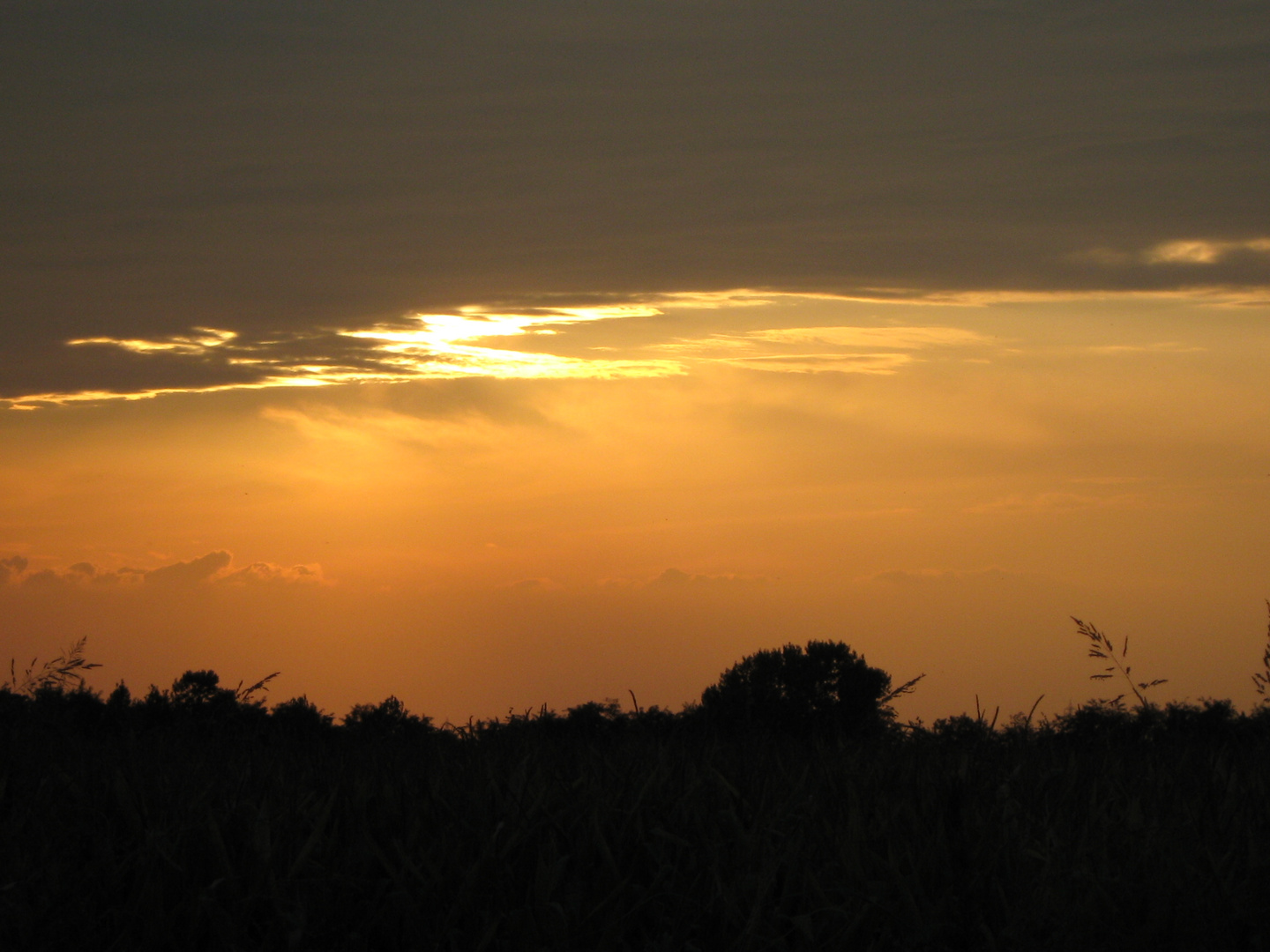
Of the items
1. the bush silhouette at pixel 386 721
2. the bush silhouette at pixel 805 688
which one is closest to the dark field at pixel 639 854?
the bush silhouette at pixel 386 721

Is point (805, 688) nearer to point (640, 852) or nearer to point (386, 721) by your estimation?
point (386, 721)

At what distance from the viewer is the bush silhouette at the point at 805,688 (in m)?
12.2

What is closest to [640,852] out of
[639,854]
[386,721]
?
[639,854]

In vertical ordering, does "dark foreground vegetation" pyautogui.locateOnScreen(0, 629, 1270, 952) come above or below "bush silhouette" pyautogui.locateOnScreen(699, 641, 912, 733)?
below

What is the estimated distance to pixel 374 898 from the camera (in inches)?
169

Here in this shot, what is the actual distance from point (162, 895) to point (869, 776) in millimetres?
3357

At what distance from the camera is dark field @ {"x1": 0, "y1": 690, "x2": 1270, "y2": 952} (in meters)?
4.03

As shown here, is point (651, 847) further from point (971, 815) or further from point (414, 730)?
point (414, 730)

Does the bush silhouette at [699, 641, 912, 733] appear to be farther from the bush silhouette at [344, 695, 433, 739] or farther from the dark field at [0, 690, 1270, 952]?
the dark field at [0, 690, 1270, 952]

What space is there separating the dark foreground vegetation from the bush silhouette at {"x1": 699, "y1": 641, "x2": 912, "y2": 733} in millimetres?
5125

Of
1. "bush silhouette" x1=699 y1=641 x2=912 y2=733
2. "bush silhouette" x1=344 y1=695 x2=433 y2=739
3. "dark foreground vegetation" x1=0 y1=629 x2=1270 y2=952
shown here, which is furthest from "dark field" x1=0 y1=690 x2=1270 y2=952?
"bush silhouette" x1=699 y1=641 x2=912 y2=733

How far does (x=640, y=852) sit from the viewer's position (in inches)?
189

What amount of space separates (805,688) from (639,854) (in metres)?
8.11

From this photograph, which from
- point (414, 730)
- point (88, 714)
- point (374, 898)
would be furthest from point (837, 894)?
point (88, 714)
